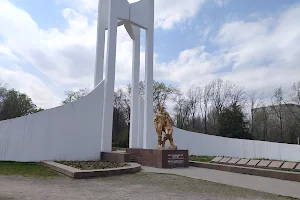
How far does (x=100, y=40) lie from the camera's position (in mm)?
15789

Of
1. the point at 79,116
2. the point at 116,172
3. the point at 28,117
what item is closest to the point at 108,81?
the point at 79,116

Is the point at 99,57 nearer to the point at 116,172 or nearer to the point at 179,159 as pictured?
the point at 179,159

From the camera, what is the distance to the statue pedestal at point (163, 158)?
1009cm

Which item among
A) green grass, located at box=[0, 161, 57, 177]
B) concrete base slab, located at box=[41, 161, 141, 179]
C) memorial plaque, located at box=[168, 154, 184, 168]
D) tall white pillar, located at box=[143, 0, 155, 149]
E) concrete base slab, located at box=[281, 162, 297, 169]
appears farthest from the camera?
tall white pillar, located at box=[143, 0, 155, 149]

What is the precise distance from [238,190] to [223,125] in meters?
22.1

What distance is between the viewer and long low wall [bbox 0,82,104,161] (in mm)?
10711

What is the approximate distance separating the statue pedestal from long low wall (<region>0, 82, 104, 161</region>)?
10.1 feet

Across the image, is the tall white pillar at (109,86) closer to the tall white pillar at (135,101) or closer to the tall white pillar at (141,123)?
the tall white pillar at (135,101)

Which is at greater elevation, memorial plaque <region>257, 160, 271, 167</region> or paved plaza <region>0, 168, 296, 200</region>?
memorial plaque <region>257, 160, 271, 167</region>

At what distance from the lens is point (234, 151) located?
19.5 metres

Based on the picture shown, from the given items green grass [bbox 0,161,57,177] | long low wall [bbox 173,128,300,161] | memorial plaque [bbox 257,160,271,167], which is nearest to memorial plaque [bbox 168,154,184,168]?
memorial plaque [bbox 257,160,271,167]

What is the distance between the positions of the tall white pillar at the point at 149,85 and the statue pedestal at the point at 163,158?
3.96 metres

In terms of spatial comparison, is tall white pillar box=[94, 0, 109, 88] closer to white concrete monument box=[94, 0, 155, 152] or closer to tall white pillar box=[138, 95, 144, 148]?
white concrete monument box=[94, 0, 155, 152]

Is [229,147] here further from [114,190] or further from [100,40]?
[114,190]
